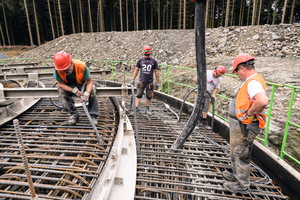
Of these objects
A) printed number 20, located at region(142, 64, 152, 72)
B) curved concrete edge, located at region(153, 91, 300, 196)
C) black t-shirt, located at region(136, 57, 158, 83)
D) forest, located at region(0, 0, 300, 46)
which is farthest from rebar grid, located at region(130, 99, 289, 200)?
forest, located at region(0, 0, 300, 46)

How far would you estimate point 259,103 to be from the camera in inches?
81.7

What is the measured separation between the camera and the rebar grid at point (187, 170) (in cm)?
269

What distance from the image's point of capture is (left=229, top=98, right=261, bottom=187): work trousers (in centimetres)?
237

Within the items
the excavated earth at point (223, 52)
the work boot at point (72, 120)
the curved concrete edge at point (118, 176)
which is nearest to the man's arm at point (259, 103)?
the curved concrete edge at point (118, 176)

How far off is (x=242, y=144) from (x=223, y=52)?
38.4 ft

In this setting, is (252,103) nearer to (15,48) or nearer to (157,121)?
(157,121)

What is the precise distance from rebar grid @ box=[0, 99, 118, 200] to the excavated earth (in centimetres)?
164

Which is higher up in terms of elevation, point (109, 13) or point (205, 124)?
point (109, 13)

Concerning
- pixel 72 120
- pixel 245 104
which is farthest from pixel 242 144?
pixel 72 120

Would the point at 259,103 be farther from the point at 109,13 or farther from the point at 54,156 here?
the point at 109,13

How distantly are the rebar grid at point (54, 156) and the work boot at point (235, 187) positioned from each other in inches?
76.1

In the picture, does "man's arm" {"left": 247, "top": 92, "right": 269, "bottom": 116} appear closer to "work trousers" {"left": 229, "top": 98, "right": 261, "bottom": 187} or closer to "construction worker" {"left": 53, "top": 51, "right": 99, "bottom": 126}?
"work trousers" {"left": 229, "top": 98, "right": 261, "bottom": 187}

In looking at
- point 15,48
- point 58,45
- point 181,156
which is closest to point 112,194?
point 181,156

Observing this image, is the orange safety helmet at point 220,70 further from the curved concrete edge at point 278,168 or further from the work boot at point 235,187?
the work boot at point 235,187
